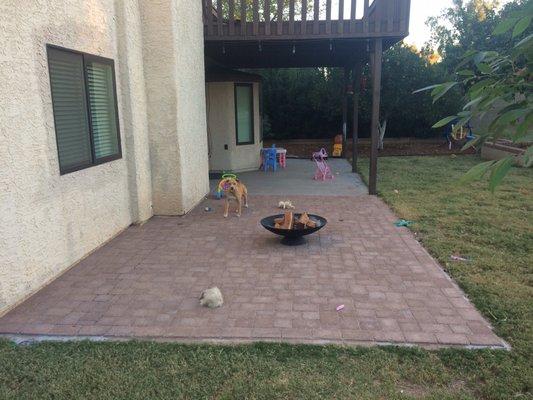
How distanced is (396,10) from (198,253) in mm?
5844

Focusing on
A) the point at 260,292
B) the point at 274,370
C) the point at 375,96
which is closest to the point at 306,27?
the point at 375,96

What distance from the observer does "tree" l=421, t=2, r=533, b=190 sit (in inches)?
38.4

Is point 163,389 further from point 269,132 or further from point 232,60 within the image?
point 269,132

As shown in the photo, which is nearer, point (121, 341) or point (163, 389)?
point (163, 389)

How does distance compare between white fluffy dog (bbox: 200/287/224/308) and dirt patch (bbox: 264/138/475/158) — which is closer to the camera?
white fluffy dog (bbox: 200/287/224/308)

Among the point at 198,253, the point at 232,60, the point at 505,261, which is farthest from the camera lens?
the point at 232,60

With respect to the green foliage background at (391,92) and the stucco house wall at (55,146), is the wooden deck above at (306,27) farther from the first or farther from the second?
the green foliage background at (391,92)

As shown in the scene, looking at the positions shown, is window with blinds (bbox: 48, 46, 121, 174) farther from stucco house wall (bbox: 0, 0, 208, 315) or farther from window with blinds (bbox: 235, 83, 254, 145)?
window with blinds (bbox: 235, 83, 254, 145)

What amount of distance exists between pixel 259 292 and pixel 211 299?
0.53 meters

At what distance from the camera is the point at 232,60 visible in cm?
1192

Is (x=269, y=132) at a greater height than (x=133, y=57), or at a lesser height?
lesser

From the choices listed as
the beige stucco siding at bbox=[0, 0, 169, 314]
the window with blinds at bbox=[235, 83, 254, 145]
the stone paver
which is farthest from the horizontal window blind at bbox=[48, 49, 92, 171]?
the window with blinds at bbox=[235, 83, 254, 145]

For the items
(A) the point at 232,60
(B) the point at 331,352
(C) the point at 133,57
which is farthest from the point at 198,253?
(A) the point at 232,60

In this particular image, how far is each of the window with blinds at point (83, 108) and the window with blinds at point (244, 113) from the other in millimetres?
5897
